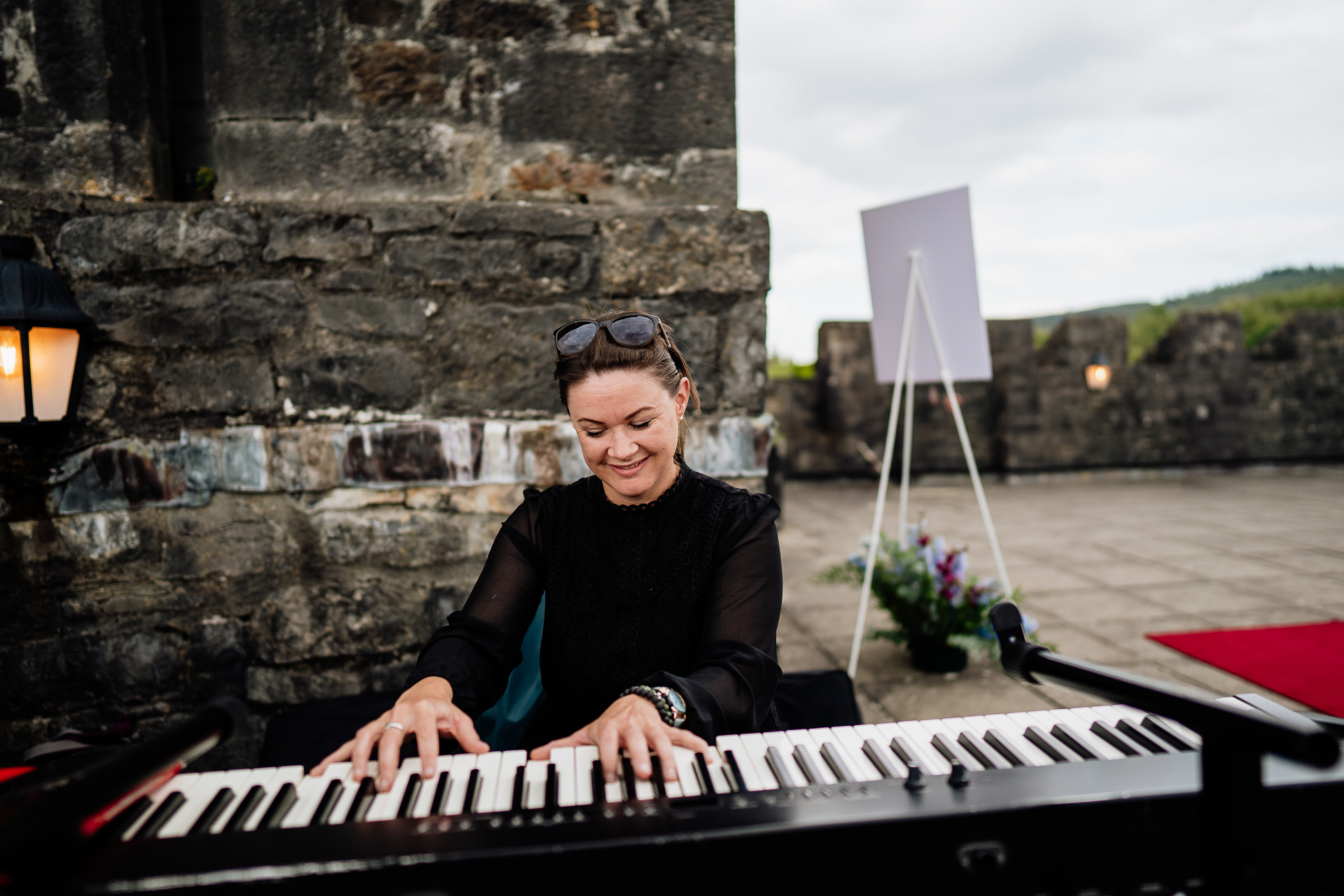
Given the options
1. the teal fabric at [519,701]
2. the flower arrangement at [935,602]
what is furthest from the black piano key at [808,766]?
the flower arrangement at [935,602]

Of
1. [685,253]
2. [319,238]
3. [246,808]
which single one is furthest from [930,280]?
[246,808]

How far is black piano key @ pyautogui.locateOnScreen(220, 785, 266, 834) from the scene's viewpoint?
0.83 meters

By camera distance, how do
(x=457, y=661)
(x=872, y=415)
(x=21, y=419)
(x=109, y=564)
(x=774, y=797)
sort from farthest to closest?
(x=872, y=415) < (x=109, y=564) < (x=21, y=419) < (x=457, y=661) < (x=774, y=797)

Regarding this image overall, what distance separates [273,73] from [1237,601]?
5.04 metres

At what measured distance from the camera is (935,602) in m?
3.13

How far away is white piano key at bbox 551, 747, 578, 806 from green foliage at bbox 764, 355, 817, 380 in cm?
833

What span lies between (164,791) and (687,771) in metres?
0.65

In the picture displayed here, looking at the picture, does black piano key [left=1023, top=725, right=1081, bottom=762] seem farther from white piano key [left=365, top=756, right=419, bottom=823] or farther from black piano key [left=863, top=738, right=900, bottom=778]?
white piano key [left=365, top=756, right=419, bottom=823]

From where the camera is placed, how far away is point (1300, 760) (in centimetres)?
62

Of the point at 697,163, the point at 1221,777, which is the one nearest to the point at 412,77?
the point at 697,163

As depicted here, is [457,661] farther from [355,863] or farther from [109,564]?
[109,564]

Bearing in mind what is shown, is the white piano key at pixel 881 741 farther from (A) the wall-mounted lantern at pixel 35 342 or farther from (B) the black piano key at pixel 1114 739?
(A) the wall-mounted lantern at pixel 35 342

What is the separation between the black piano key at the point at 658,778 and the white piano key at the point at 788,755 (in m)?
0.15

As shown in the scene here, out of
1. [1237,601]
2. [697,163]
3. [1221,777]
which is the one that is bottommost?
[1237,601]
